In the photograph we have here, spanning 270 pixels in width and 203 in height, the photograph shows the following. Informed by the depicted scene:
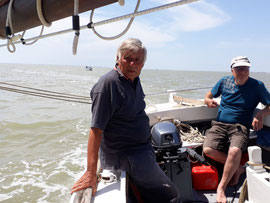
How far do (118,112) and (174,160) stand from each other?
0.97 meters

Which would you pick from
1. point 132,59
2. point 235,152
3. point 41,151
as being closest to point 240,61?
point 235,152

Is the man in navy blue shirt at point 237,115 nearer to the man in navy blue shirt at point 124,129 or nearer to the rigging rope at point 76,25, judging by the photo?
the man in navy blue shirt at point 124,129

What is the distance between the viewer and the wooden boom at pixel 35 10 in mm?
1227

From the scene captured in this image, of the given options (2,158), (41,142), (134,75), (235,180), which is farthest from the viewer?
(41,142)

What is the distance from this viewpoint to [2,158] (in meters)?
5.60

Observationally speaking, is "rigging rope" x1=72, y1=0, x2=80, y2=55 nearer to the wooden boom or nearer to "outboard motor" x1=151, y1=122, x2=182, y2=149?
the wooden boom

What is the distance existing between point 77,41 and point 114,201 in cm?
90

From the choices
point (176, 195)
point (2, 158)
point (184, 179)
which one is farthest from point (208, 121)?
point (2, 158)

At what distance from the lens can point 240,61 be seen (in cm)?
261

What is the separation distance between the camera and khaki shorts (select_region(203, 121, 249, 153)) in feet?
8.18

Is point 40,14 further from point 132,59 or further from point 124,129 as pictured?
point 124,129

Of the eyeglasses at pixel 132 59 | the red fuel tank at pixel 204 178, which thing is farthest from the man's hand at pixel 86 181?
the red fuel tank at pixel 204 178

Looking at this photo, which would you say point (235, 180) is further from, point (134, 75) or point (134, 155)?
point (134, 75)

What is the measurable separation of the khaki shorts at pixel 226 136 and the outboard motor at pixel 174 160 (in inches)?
18.1
